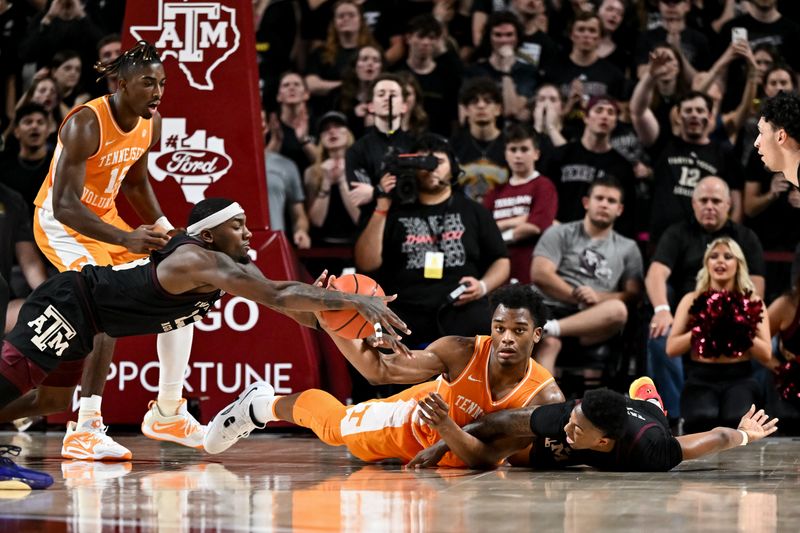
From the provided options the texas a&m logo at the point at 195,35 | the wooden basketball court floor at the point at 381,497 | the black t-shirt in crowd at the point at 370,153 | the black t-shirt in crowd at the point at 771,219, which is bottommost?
the wooden basketball court floor at the point at 381,497

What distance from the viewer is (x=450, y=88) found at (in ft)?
33.8

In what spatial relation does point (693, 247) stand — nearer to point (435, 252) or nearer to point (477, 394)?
point (435, 252)

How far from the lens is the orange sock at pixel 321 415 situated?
621cm

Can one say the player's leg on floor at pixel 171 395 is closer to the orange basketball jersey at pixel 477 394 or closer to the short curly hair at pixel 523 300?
the orange basketball jersey at pixel 477 394

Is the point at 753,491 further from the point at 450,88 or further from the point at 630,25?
the point at 630,25

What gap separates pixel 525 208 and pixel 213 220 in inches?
142

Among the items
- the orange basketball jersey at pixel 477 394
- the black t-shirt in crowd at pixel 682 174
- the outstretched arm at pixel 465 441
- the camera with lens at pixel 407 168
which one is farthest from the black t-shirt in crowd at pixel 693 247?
the outstretched arm at pixel 465 441

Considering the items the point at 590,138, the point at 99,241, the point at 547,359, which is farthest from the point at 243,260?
the point at 590,138

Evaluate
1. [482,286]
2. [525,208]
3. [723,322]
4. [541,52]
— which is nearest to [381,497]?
[482,286]

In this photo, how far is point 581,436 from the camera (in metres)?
5.49

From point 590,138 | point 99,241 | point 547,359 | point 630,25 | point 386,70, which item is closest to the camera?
point 99,241

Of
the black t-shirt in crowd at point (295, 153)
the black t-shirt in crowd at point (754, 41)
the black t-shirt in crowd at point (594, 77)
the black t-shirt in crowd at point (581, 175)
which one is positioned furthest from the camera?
the black t-shirt in crowd at point (754, 41)

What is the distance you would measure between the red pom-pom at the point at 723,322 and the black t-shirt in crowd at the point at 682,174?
107 centimetres

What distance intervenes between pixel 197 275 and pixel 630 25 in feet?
21.6
